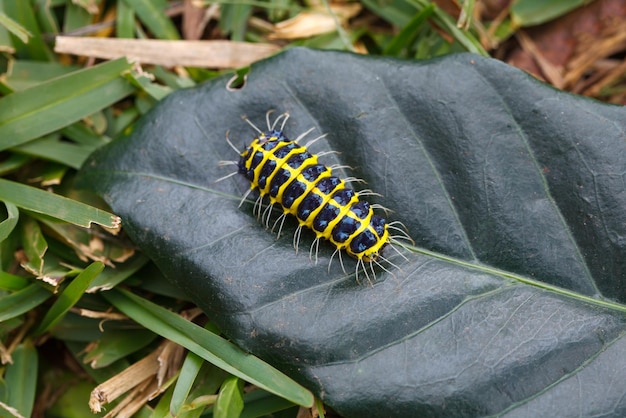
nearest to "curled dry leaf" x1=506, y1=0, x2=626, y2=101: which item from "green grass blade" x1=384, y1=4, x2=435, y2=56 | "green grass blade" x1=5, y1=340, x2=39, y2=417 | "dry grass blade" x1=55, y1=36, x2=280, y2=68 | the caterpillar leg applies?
"green grass blade" x1=384, y1=4, x2=435, y2=56

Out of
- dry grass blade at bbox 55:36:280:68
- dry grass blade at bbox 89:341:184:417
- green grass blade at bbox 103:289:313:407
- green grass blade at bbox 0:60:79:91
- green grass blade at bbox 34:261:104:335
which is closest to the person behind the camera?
green grass blade at bbox 103:289:313:407

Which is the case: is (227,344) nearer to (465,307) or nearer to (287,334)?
(287,334)

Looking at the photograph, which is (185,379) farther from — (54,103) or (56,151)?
(54,103)

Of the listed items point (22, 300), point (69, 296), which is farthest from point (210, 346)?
point (22, 300)

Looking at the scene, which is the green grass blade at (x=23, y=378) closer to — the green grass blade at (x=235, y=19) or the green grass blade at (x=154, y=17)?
the green grass blade at (x=154, y=17)

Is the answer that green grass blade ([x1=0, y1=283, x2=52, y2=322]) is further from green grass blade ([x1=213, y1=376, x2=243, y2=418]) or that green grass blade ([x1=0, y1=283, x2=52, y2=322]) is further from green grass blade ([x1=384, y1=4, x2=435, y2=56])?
green grass blade ([x1=384, y1=4, x2=435, y2=56])

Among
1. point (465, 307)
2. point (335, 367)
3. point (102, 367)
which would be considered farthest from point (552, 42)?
point (102, 367)
